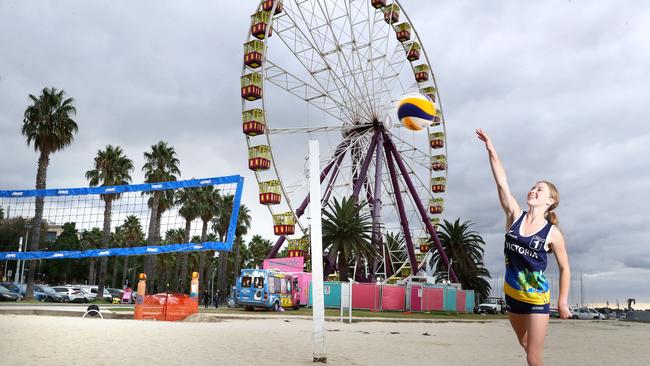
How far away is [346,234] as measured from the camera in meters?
44.0

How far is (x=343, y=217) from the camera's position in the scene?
4431cm

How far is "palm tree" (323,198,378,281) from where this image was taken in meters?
43.9

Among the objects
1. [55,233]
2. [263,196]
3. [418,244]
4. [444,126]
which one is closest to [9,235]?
[263,196]

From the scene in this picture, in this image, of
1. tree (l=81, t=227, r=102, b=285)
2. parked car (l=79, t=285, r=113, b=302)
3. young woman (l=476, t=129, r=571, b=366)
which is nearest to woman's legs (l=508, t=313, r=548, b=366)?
young woman (l=476, t=129, r=571, b=366)

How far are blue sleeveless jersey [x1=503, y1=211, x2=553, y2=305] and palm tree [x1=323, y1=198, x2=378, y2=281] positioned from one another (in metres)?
38.4

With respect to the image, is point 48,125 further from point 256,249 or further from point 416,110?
point 256,249

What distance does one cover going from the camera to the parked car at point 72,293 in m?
44.7

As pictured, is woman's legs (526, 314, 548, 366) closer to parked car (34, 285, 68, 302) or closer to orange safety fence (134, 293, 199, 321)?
orange safety fence (134, 293, 199, 321)

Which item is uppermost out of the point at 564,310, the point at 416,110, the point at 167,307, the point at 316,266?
the point at 416,110

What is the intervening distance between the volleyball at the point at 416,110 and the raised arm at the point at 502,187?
9365mm

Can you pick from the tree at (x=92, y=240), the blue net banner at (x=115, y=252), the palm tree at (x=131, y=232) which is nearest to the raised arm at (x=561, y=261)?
the blue net banner at (x=115, y=252)

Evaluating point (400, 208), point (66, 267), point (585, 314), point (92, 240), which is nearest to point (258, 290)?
point (400, 208)

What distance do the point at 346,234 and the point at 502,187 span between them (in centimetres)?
3862

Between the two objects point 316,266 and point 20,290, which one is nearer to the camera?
point 316,266
